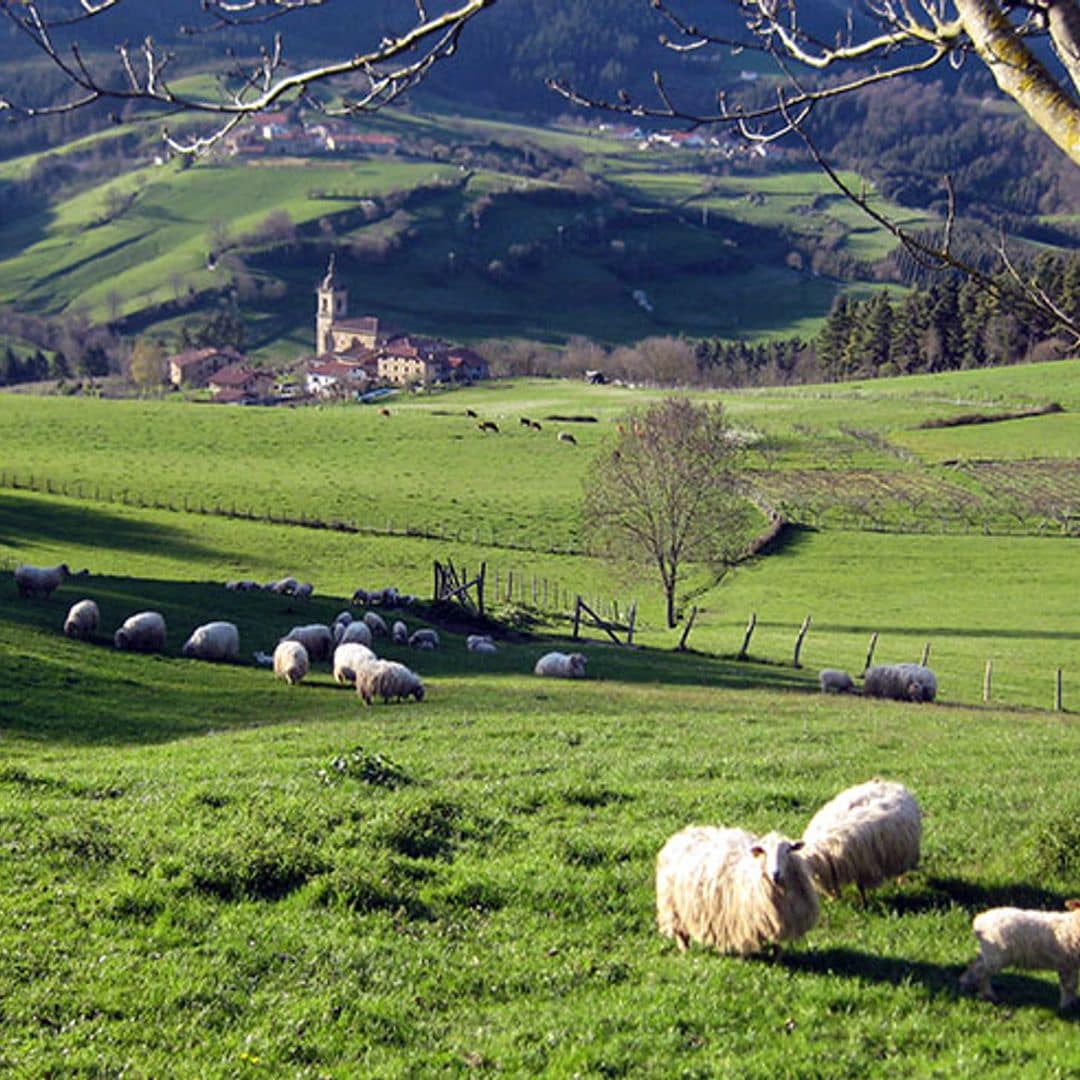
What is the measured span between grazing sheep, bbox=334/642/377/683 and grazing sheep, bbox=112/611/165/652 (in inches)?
175

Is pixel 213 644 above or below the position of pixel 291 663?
above

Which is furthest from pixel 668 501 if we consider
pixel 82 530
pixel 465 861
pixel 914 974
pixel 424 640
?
pixel 914 974

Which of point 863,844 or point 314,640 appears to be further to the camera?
point 314,640

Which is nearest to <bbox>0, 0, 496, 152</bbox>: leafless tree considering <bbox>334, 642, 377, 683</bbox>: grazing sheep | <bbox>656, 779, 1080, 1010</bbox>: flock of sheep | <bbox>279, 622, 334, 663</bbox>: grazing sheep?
<bbox>656, 779, 1080, 1010</bbox>: flock of sheep

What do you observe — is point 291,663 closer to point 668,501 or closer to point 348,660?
point 348,660

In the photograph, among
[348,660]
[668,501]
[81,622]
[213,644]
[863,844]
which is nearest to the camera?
[863,844]

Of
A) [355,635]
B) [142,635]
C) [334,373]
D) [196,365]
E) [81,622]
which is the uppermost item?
[196,365]

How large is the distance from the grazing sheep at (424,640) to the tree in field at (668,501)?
1011 inches

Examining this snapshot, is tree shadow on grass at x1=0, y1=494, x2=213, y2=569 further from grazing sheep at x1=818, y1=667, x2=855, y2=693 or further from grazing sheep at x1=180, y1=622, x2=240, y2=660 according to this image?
grazing sheep at x1=818, y1=667, x2=855, y2=693

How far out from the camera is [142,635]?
3000 centimetres

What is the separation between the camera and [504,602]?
53.8 m

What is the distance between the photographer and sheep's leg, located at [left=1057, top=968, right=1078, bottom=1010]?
372 inches

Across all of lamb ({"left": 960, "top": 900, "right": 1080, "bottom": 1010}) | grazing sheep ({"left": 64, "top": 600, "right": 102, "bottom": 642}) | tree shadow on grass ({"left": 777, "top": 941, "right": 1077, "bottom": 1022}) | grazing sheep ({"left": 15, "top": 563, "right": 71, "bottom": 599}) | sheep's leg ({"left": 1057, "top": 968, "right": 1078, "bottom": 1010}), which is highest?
grazing sheep ({"left": 15, "top": 563, "right": 71, "bottom": 599})

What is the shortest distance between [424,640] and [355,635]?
151 inches
